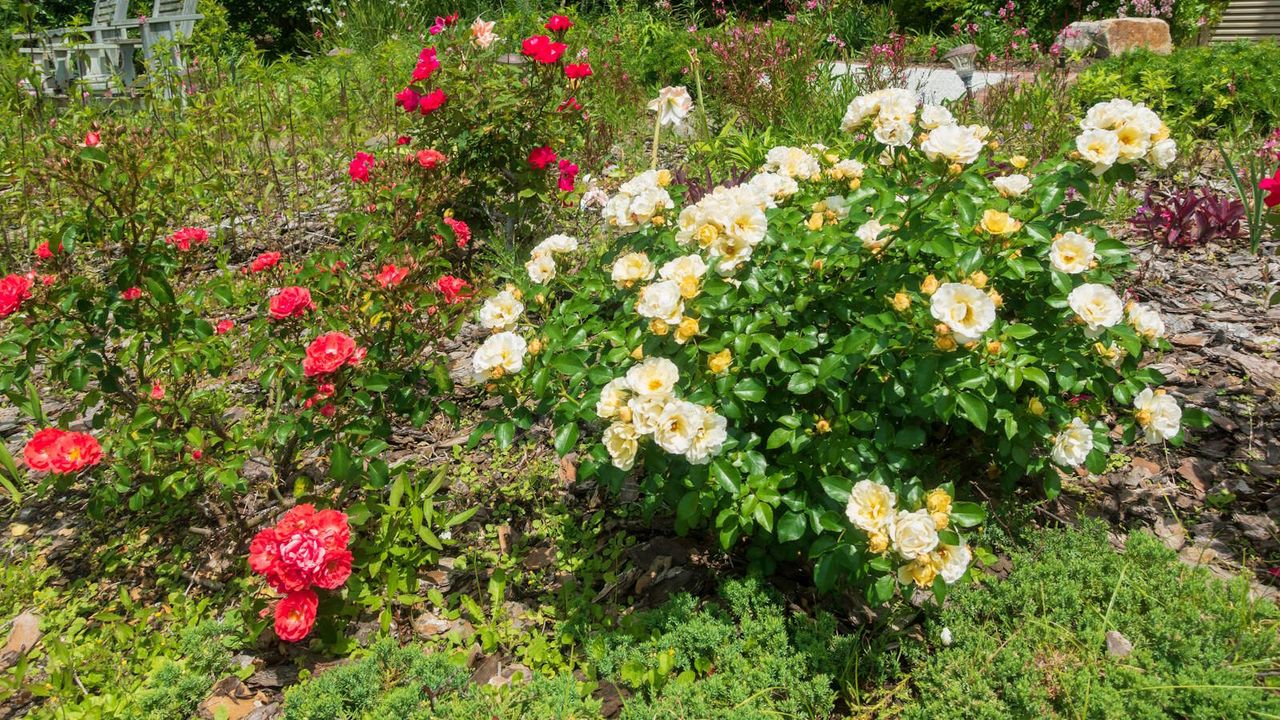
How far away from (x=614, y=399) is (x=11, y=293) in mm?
1584

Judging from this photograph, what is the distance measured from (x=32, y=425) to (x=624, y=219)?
2358mm

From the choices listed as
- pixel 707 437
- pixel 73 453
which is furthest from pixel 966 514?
pixel 73 453

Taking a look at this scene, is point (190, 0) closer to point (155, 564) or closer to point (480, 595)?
point (155, 564)

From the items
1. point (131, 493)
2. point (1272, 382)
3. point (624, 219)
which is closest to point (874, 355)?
point (624, 219)

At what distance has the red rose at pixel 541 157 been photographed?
3406mm

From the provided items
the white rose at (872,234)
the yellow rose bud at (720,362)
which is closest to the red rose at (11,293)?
the yellow rose bud at (720,362)

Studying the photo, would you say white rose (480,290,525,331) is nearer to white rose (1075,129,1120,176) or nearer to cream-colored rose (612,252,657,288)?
cream-colored rose (612,252,657,288)

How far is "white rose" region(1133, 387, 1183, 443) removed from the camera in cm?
186

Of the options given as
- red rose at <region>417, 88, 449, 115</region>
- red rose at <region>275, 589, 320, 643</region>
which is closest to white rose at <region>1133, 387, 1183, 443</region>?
red rose at <region>275, 589, 320, 643</region>

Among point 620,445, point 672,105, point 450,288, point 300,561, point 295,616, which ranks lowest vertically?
point 295,616

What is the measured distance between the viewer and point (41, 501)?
2.65m

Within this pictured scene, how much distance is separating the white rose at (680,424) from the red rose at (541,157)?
2150mm

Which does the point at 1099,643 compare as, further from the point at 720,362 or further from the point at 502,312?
the point at 502,312

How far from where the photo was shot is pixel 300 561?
1.83 m
